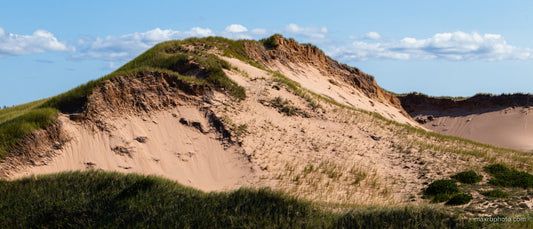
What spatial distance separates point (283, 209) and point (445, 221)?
3.45 m

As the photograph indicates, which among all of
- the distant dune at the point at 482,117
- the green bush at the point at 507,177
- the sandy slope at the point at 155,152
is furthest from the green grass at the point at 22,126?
the distant dune at the point at 482,117

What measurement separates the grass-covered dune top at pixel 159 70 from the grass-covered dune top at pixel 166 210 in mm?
3397

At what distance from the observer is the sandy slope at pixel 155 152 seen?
15.1 meters

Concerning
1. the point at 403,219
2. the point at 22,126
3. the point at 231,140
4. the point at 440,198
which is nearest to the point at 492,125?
the point at 440,198

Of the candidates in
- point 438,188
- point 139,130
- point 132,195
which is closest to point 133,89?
point 139,130

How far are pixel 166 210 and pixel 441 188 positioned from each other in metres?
9.35

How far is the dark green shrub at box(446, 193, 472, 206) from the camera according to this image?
1266 cm

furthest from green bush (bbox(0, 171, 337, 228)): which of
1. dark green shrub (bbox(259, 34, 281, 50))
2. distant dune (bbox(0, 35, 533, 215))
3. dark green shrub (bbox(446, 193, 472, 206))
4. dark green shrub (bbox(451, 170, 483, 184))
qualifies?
dark green shrub (bbox(259, 34, 281, 50))

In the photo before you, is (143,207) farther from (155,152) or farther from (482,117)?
(482,117)

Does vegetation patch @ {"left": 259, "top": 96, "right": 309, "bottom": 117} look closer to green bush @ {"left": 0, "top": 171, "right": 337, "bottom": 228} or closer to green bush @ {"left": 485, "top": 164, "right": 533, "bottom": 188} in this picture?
green bush @ {"left": 485, "top": 164, "right": 533, "bottom": 188}

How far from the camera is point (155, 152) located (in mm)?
16219

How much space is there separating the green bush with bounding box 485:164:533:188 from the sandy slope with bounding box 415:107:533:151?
2555cm

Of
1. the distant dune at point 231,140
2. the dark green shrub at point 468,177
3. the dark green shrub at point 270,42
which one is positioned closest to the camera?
the distant dune at point 231,140

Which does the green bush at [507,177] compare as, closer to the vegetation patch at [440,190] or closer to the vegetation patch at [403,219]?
the vegetation patch at [440,190]
